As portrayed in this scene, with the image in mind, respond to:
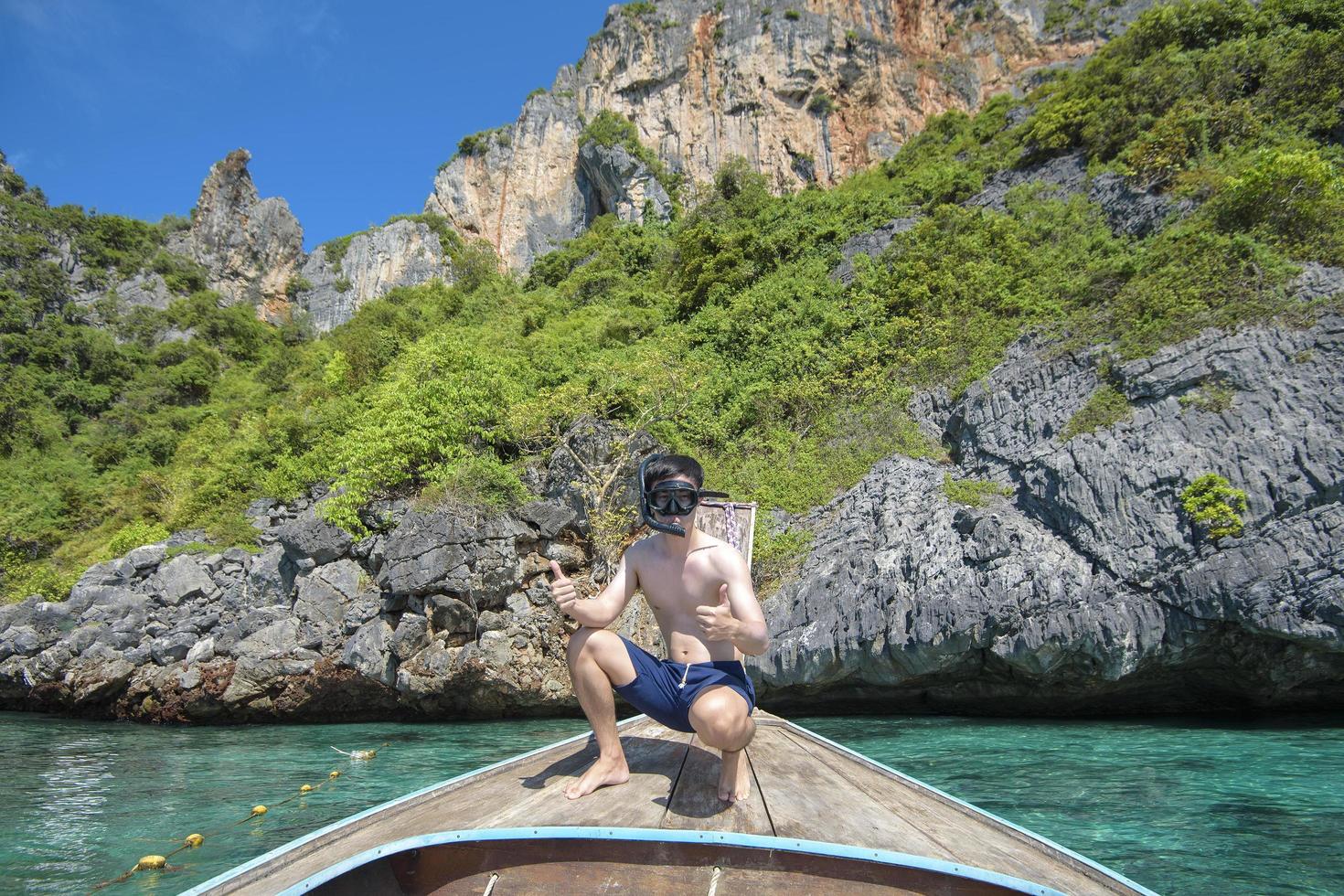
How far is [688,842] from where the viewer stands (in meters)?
1.95

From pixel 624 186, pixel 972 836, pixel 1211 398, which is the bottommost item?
pixel 972 836

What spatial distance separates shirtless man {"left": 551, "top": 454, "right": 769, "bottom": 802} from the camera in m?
2.55

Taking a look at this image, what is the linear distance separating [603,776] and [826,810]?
0.86 metres

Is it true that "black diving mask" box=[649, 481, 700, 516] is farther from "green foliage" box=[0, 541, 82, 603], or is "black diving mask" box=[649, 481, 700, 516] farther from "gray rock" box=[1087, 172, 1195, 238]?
"green foliage" box=[0, 541, 82, 603]

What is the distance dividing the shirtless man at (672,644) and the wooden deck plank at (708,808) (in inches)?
2.2

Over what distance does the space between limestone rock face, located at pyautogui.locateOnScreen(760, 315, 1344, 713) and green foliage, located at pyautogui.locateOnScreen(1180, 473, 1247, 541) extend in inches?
4.1

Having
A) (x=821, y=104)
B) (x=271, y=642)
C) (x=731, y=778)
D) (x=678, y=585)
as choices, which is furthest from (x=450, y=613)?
(x=821, y=104)

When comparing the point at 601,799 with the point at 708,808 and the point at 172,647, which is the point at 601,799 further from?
the point at 172,647

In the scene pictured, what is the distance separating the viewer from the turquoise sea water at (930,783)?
3.89 meters

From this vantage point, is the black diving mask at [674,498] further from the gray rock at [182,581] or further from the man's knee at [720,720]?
the gray rock at [182,581]

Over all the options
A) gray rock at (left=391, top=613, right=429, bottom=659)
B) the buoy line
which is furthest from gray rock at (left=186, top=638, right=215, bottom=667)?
the buoy line

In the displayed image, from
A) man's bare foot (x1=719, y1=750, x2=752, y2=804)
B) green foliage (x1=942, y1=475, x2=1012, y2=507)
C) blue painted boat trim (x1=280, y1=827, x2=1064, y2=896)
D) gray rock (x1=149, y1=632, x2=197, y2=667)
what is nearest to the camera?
blue painted boat trim (x1=280, y1=827, x2=1064, y2=896)

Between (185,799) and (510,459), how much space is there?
25.2ft

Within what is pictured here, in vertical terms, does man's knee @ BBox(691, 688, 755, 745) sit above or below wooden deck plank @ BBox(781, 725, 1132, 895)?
above
